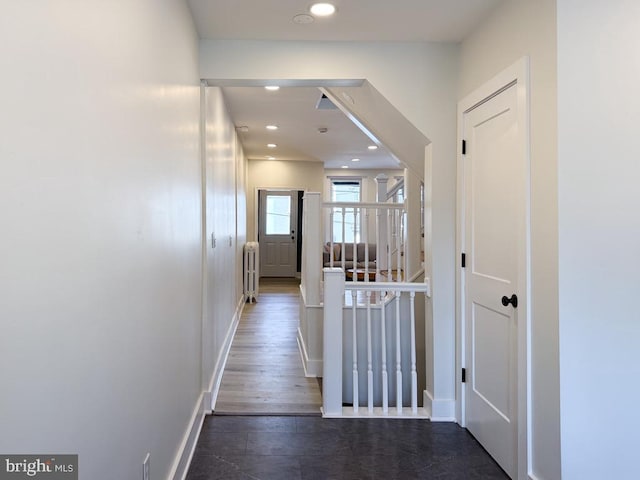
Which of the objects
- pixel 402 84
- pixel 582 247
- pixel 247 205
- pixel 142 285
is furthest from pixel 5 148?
pixel 247 205

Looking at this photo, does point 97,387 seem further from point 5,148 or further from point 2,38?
point 2,38

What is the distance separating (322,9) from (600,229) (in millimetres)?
1710

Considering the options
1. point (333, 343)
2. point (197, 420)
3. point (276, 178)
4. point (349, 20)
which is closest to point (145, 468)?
point (197, 420)

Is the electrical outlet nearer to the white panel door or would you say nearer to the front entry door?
the white panel door

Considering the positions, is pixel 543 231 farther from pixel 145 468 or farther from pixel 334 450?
pixel 145 468

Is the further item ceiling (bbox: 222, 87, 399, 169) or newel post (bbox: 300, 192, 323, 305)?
ceiling (bbox: 222, 87, 399, 169)

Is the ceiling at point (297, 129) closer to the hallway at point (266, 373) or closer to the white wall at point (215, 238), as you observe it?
the white wall at point (215, 238)

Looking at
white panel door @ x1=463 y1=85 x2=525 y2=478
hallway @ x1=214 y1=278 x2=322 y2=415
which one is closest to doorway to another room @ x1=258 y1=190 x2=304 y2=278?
hallway @ x1=214 y1=278 x2=322 y2=415

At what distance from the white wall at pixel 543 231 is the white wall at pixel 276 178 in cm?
630

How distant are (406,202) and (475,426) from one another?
2105mm

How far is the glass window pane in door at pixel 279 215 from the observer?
968 centimetres

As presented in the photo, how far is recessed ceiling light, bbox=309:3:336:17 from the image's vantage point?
2.29 meters

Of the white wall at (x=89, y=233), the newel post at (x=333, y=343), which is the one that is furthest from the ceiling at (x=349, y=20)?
the newel post at (x=333, y=343)

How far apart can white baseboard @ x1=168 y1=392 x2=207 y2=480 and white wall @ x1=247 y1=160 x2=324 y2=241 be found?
5.58 m
